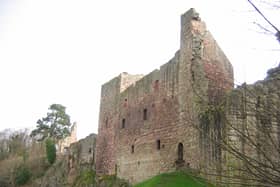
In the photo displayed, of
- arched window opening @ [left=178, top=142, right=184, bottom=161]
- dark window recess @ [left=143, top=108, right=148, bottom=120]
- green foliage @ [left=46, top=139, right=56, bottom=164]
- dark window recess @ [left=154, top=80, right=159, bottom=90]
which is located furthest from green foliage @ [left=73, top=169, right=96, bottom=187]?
arched window opening @ [left=178, top=142, right=184, bottom=161]

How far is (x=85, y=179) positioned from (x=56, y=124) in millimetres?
19658

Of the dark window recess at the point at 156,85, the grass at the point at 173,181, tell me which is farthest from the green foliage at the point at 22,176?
the grass at the point at 173,181

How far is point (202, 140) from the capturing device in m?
17.4

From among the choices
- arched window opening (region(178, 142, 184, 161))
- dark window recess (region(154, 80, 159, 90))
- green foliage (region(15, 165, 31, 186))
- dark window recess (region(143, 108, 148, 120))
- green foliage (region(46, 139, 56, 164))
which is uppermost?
dark window recess (region(154, 80, 159, 90))

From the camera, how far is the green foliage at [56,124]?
4603 cm

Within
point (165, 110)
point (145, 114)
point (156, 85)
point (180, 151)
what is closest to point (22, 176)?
point (145, 114)

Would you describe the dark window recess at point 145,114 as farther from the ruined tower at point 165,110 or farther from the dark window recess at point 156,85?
the dark window recess at point 156,85

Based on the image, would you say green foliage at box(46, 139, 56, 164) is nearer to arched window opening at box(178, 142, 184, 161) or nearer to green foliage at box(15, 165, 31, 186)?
green foliage at box(15, 165, 31, 186)

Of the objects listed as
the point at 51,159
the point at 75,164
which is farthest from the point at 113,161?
the point at 51,159

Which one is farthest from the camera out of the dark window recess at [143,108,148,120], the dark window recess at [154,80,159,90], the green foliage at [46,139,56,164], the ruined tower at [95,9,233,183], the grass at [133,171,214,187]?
the green foliage at [46,139,56,164]

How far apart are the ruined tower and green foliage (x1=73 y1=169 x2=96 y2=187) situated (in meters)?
0.77

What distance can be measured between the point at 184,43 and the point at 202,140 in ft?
15.6

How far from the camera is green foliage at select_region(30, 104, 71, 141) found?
46.0 metres

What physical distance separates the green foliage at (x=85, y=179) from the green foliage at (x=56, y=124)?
1747 centimetres
